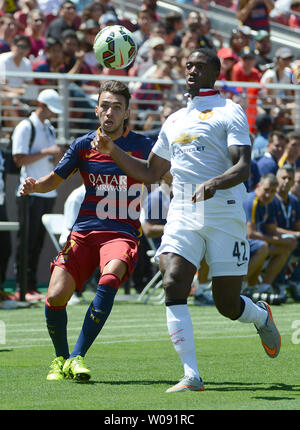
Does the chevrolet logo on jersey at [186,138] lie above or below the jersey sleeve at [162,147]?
above

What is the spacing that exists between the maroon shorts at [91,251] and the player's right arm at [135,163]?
623 mm

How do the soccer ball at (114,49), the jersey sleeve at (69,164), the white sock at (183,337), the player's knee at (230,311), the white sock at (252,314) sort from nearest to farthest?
1. the white sock at (183,337)
2. the player's knee at (230,311)
3. the white sock at (252,314)
4. the jersey sleeve at (69,164)
5. the soccer ball at (114,49)

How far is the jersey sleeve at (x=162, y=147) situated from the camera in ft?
24.9

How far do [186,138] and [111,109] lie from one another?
0.96 metres

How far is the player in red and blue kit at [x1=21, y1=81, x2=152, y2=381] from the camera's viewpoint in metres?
7.72

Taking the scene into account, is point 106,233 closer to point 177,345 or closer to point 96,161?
point 96,161

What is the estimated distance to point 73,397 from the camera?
6750 millimetres

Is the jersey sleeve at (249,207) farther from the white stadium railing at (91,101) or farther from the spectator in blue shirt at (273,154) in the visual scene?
the white stadium railing at (91,101)

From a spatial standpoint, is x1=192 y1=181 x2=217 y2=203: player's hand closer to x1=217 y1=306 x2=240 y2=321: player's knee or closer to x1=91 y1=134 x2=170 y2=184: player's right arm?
x1=91 y1=134 x2=170 y2=184: player's right arm

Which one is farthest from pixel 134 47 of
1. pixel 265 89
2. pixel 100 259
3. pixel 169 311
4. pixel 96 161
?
pixel 265 89

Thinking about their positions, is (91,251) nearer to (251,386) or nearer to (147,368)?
(147,368)

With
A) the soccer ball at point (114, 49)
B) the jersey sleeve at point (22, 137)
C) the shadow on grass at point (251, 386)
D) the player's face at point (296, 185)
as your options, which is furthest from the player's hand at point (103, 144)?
the player's face at point (296, 185)

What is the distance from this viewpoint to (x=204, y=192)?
6875mm

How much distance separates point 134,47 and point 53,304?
11.0ft
